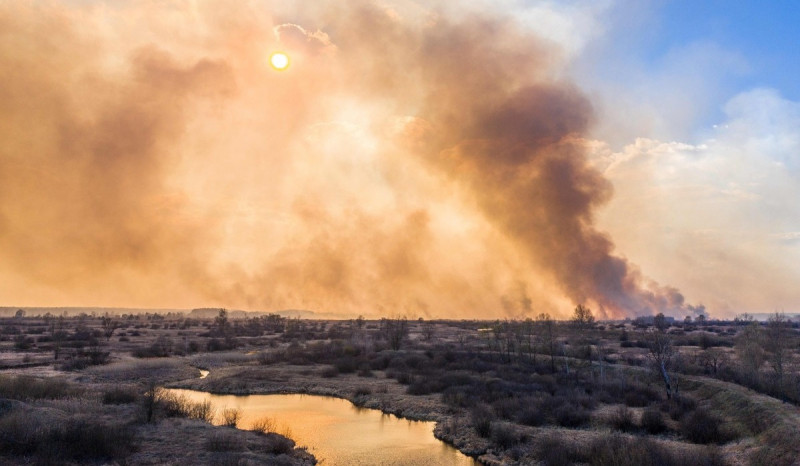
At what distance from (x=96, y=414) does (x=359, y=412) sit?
21.3 meters

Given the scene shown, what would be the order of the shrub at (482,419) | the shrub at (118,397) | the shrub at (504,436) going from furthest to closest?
1. the shrub at (118,397)
2. the shrub at (482,419)
3. the shrub at (504,436)

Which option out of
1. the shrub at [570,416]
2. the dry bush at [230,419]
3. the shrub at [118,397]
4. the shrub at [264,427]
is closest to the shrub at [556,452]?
the shrub at [570,416]

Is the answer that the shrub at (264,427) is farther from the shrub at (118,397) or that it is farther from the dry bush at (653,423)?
the dry bush at (653,423)

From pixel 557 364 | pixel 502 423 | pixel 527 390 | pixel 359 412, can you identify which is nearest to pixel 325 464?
pixel 502 423

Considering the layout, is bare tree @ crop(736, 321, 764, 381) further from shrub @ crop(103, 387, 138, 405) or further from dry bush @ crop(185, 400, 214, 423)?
Result: shrub @ crop(103, 387, 138, 405)

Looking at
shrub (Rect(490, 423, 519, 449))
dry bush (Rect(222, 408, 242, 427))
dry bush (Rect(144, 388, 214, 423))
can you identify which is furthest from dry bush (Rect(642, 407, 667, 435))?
dry bush (Rect(144, 388, 214, 423))

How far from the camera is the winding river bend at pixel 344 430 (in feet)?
94.1

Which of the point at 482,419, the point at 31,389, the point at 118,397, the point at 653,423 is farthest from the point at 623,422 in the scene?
the point at 31,389

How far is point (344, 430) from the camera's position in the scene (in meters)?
35.7

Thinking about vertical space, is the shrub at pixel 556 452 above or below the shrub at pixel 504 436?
above

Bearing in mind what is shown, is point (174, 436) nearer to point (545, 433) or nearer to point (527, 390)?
point (545, 433)

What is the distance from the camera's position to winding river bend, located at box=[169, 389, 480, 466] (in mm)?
28672

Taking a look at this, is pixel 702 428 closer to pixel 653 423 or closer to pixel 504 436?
pixel 653 423

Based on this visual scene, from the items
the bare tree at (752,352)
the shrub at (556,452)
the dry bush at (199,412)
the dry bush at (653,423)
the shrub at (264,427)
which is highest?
the bare tree at (752,352)
